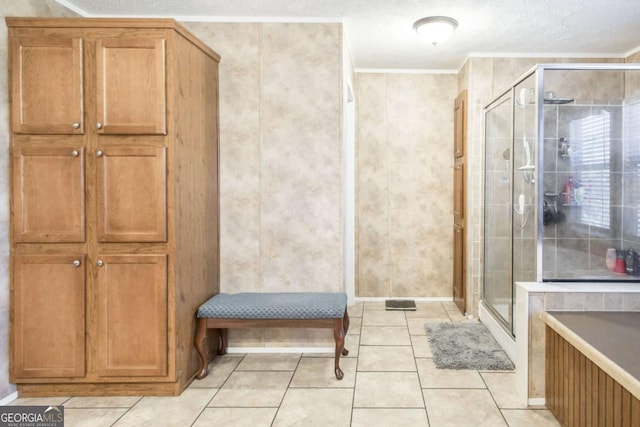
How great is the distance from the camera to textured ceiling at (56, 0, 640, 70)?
110 inches

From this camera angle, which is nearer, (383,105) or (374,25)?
(374,25)

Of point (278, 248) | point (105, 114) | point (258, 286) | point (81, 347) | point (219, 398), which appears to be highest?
point (105, 114)

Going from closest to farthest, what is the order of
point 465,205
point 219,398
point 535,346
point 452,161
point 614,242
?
point 535,346 < point 219,398 < point 614,242 < point 465,205 < point 452,161

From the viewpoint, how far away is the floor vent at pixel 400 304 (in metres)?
4.21

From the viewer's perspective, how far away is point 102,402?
2.38m

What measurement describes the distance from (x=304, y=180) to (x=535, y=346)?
1.79 metres

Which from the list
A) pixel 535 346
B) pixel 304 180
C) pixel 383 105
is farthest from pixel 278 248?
pixel 383 105

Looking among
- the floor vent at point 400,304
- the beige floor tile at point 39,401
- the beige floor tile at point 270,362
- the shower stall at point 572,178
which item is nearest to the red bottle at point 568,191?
the shower stall at point 572,178

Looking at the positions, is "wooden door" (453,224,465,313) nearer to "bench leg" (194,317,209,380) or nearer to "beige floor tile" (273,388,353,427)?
"beige floor tile" (273,388,353,427)

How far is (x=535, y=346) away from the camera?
2262mm

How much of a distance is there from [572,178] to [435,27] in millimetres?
1465

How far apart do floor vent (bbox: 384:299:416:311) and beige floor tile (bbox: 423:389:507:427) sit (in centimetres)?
173

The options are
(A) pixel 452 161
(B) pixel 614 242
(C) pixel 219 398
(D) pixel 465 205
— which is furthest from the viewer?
(A) pixel 452 161

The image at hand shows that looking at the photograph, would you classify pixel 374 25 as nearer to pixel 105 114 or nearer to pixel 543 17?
pixel 543 17
